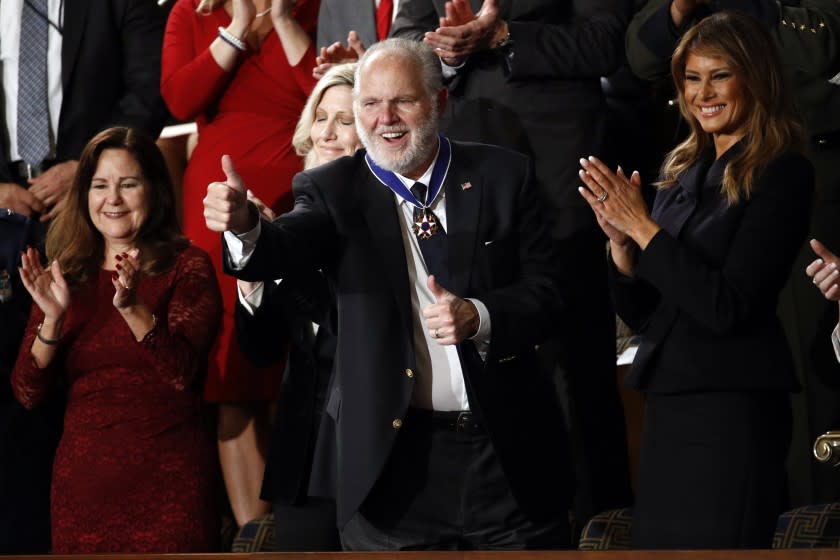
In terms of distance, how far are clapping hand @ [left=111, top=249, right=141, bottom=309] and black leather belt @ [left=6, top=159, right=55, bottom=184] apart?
0.99 m

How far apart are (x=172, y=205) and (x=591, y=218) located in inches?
47.1

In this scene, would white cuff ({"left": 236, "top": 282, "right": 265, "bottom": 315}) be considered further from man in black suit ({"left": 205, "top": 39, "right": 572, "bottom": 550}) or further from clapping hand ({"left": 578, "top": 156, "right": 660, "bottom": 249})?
A: clapping hand ({"left": 578, "top": 156, "right": 660, "bottom": 249})

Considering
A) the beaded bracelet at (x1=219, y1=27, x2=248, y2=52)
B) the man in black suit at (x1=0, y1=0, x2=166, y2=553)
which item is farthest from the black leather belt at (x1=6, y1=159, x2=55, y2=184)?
the beaded bracelet at (x1=219, y1=27, x2=248, y2=52)

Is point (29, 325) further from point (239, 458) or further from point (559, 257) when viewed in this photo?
point (559, 257)

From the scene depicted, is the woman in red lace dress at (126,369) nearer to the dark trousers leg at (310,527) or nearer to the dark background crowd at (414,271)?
the dark background crowd at (414,271)

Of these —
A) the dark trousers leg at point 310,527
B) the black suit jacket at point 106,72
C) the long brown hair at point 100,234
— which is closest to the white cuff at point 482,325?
the dark trousers leg at point 310,527

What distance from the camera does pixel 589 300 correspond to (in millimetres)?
3783

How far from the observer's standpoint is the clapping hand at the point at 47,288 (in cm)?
363

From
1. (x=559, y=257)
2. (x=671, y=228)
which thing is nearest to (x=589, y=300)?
(x=559, y=257)

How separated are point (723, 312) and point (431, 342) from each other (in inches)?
25.1

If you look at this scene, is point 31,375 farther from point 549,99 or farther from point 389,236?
point 549,99

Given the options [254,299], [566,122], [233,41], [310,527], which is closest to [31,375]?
[254,299]

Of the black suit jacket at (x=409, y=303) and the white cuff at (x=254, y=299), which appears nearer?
the black suit jacket at (x=409, y=303)

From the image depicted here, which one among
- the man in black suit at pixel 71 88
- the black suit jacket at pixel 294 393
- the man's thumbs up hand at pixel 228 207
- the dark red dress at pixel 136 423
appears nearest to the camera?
the man's thumbs up hand at pixel 228 207
